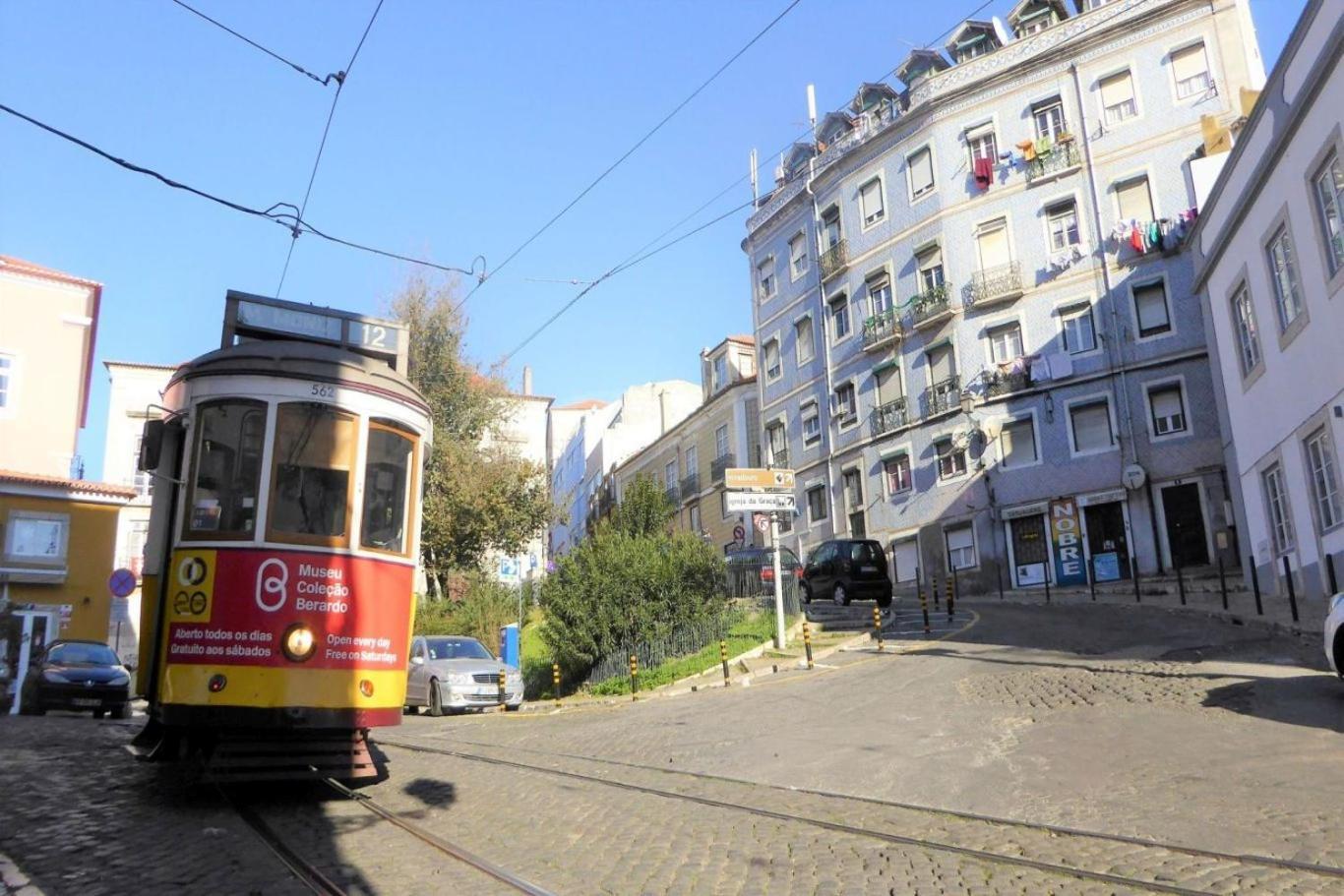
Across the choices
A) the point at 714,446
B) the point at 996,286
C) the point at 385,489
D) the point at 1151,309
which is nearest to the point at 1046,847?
the point at 385,489

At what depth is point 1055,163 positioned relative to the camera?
33062mm

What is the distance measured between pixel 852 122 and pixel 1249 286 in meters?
23.9

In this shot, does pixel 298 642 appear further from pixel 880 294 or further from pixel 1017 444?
pixel 880 294

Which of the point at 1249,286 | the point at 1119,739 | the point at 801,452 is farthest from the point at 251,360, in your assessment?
the point at 801,452

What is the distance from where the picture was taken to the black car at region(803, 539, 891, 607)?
84.9 ft

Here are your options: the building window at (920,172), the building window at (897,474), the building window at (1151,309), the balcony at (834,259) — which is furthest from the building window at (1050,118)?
the building window at (897,474)

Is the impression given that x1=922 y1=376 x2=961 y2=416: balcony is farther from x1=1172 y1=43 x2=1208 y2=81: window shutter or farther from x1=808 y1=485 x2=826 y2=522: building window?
x1=1172 y1=43 x2=1208 y2=81: window shutter

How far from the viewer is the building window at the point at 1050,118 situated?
33.3 metres

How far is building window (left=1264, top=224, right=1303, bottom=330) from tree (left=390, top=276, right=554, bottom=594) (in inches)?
955

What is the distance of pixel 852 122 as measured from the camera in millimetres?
39875

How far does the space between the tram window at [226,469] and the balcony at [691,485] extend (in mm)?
41031

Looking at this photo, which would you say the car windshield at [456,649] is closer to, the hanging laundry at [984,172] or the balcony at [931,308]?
the balcony at [931,308]

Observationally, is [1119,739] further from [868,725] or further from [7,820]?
[7,820]

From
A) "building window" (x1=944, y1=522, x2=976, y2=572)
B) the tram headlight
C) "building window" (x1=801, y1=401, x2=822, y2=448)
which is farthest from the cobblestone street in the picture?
"building window" (x1=801, y1=401, x2=822, y2=448)
